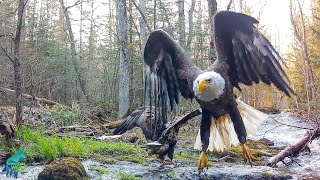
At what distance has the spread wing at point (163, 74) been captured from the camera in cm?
611

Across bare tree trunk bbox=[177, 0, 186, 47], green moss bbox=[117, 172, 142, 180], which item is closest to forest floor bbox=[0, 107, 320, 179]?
green moss bbox=[117, 172, 142, 180]

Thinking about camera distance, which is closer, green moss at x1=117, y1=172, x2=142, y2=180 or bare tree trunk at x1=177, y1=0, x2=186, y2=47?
green moss at x1=117, y1=172, x2=142, y2=180

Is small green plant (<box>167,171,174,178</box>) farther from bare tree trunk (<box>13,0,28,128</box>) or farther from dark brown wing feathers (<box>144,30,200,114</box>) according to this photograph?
bare tree trunk (<box>13,0,28,128</box>)

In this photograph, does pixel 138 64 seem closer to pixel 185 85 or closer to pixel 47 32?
pixel 47 32

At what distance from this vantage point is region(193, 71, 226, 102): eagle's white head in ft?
16.6

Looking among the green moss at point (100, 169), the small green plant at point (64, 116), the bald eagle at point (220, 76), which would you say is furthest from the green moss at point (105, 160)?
the small green plant at point (64, 116)

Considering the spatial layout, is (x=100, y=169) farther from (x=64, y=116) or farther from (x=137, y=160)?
(x=64, y=116)

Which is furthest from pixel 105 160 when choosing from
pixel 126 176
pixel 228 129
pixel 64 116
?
pixel 64 116

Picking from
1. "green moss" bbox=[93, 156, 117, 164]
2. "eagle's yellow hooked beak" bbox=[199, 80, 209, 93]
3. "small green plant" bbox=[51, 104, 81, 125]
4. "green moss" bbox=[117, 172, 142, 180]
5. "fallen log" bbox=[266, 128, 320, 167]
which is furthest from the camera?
"small green plant" bbox=[51, 104, 81, 125]

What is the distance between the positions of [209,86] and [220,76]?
0.27 metres

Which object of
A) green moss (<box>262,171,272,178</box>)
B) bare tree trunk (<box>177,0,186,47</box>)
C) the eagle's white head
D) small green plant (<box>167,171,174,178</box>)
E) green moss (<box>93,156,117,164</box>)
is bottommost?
green moss (<box>262,171,272,178</box>)

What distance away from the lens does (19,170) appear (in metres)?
4.95

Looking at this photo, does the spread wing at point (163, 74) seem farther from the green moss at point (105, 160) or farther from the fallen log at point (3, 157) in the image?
the fallen log at point (3, 157)

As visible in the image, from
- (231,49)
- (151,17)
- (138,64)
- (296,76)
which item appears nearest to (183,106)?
(138,64)
